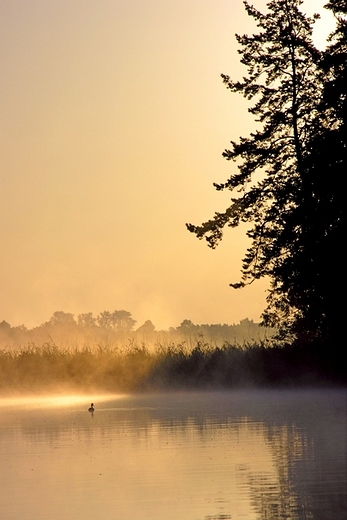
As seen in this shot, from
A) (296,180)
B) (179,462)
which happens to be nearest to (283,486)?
(179,462)

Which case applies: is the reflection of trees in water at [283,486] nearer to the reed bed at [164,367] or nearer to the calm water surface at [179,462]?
the calm water surface at [179,462]

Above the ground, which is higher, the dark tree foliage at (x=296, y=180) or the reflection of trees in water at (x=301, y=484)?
the dark tree foliage at (x=296, y=180)

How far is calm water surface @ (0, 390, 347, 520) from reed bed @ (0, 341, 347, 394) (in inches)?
270

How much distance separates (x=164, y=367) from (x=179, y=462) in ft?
80.6

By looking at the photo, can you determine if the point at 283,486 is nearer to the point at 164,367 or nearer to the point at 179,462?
the point at 179,462

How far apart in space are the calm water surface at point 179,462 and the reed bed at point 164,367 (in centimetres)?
686

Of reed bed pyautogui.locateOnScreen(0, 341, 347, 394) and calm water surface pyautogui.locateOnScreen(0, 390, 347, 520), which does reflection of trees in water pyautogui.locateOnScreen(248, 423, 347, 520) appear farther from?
reed bed pyautogui.locateOnScreen(0, 341, 347, 394)

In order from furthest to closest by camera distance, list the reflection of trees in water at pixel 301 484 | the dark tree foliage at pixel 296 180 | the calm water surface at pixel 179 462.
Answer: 1. the dark tree foliage at pixel 296 180
2. the calm water surface at pixel 179 462
3. the reflection of trees in water at pixel 301 484

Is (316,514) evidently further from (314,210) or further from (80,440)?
(314,210)

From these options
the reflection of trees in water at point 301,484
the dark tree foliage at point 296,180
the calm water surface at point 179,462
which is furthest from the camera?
the dark tree foliage at point 296,180

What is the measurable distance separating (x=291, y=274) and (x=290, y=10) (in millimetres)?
9383

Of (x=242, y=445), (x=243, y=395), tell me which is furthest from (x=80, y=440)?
(x=243, y=395)

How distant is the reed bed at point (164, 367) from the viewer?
38.9m

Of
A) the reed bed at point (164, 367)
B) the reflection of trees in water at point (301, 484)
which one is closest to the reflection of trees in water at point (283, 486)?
the reflection of trees in water at point (301, 484)
